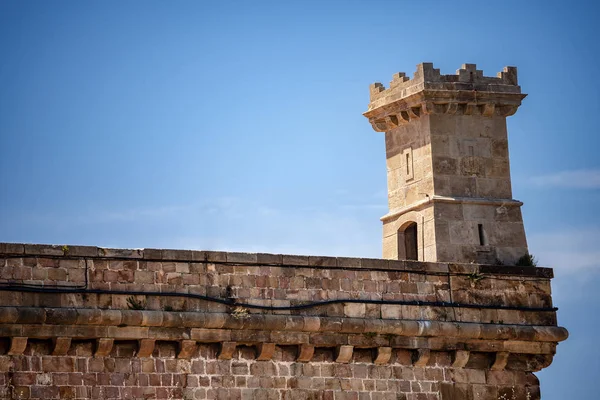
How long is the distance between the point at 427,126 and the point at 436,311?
416cm

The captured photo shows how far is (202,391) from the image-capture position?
2672cm

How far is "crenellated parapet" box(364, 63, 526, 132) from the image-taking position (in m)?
31.4

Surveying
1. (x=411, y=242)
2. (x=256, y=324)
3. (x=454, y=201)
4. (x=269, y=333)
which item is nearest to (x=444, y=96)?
(x=454, y=201)

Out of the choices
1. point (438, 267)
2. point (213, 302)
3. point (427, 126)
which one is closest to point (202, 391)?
point (213, 302)

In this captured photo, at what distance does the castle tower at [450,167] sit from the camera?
31031 millimetres

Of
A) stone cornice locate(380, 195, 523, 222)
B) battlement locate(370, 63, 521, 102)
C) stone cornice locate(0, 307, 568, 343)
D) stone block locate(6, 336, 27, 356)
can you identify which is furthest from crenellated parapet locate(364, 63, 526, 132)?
stone block locate(6, 336, 27, 356)

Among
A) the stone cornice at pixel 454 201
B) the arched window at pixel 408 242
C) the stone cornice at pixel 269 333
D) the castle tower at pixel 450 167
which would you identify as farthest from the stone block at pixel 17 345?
the stone cornice at pixel 454 201

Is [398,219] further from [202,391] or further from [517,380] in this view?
[202,391]

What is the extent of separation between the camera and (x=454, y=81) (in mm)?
31734

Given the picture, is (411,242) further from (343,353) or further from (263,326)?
(263,326)

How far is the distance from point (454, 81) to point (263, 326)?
287 inches

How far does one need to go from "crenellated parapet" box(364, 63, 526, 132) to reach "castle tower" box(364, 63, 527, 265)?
2cm

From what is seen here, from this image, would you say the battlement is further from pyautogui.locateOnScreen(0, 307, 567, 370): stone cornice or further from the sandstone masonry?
pyautogui.locateOnScreen(0, 307, 567, 370): stone cornice

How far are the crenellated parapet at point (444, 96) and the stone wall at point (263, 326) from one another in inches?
139
